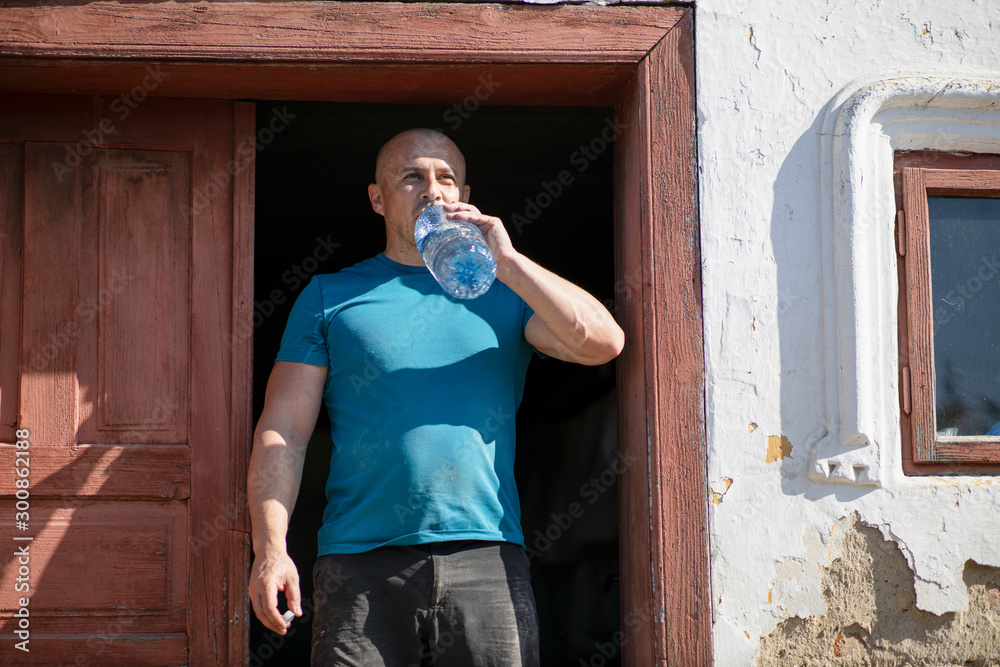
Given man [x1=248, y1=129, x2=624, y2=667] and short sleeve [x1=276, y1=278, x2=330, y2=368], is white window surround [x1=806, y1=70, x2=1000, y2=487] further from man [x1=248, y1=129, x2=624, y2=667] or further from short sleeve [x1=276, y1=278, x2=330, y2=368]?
short sleeve [x1=276, y1=278, x2=330, y2=368]

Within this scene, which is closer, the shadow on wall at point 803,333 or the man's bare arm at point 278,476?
the man's bare arm at point 278,476

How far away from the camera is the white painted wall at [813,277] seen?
2365mm

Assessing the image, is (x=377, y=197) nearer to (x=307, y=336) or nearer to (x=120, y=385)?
(x=307, y=336)

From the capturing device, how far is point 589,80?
2623 millimetres

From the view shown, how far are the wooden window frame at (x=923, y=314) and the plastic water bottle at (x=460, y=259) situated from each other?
1227mm

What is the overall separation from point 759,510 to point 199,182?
6.44ft

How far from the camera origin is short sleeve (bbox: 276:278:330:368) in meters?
2.45

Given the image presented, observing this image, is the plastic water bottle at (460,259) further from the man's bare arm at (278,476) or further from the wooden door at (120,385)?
the wooden door at (120,385)

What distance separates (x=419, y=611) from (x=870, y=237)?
1.66 meters

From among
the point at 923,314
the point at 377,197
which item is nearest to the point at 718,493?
the point at 923,314

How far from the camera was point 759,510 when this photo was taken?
7.78 feet

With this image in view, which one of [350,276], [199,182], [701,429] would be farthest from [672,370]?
[199,182]

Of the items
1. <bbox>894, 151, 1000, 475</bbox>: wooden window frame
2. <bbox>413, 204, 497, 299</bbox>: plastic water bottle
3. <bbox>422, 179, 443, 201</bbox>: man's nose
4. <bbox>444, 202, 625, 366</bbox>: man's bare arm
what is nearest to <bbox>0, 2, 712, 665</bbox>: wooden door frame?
<bbox>444, 202, 625, 366</bbox>: man's bare arm

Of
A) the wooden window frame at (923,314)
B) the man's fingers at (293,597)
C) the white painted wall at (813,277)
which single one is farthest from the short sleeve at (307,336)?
the wooden window frame at (923,314)
